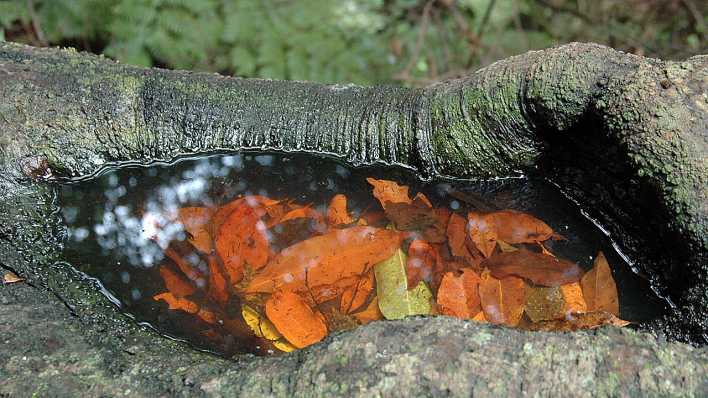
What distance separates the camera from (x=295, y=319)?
1713 millimetres

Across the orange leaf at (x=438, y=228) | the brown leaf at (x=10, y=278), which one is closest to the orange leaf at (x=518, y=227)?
the orange leaf at (x=438, y=228)

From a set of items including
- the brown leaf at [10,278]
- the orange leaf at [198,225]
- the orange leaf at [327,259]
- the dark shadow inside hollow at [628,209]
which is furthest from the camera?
the orange leaf at [198,225]

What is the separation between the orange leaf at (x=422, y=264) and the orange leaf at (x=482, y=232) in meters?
0.13

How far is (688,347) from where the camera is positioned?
1290mm

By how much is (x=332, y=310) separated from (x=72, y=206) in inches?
34.6

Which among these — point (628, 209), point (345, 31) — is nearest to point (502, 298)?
point (628, 209)

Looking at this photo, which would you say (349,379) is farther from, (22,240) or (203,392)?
(22,240)

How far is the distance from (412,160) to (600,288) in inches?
27.6

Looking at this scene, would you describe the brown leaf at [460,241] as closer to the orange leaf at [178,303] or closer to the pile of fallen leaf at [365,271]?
the pile of fallen leaf at [365,271]

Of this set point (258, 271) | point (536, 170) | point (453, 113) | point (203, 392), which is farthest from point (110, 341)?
point (536, 170)

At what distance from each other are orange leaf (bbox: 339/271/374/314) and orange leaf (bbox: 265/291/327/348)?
75 mm

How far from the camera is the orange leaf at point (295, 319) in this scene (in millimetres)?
1666

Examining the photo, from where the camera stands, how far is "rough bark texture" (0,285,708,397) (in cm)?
121

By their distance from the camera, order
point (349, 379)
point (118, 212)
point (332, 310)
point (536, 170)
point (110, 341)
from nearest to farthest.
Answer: point (349, 379) < point (110, 341) < point (332, 310) < point (118, 212) < point (536, 170)
